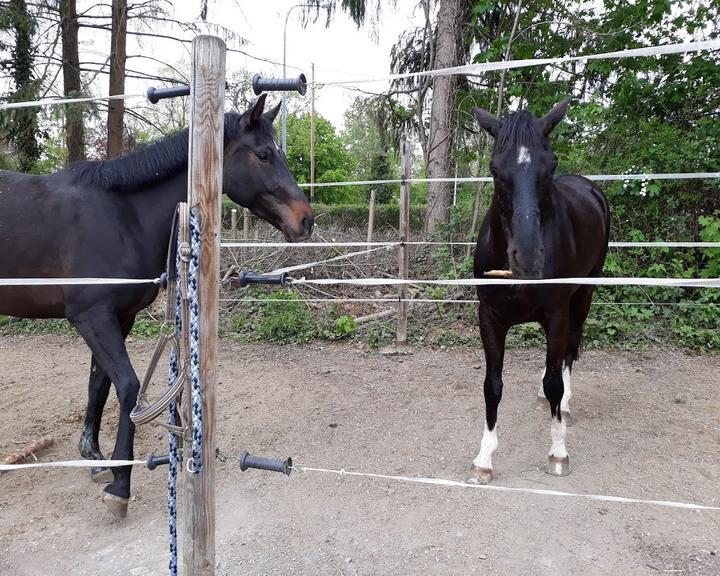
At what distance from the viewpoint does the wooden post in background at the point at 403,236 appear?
5.50m

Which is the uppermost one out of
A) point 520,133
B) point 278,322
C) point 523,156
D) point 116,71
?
point 116,71

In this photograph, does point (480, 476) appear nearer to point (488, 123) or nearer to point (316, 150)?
point (488, 123)

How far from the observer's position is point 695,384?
15.1ft

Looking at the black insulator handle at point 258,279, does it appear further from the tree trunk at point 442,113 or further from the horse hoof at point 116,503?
the tree trunk at point 442,113

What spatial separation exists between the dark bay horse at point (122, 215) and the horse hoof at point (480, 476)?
1.65 meters

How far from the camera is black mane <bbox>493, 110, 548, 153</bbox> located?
242 centimetres

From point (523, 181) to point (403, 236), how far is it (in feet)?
10.3

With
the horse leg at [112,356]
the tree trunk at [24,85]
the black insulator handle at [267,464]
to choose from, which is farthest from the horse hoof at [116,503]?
the tree trunk at [24,85]

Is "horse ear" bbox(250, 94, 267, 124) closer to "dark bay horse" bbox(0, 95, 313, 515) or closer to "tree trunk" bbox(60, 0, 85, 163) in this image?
"dark bay horse" bbox(0, 95, 313, 515)

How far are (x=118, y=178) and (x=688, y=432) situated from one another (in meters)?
4.14

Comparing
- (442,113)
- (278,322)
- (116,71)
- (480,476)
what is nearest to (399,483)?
(480,476)

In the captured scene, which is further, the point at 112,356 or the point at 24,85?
the point at 24,85

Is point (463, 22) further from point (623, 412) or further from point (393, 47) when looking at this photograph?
point (623, 412)

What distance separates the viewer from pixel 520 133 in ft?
7.93
